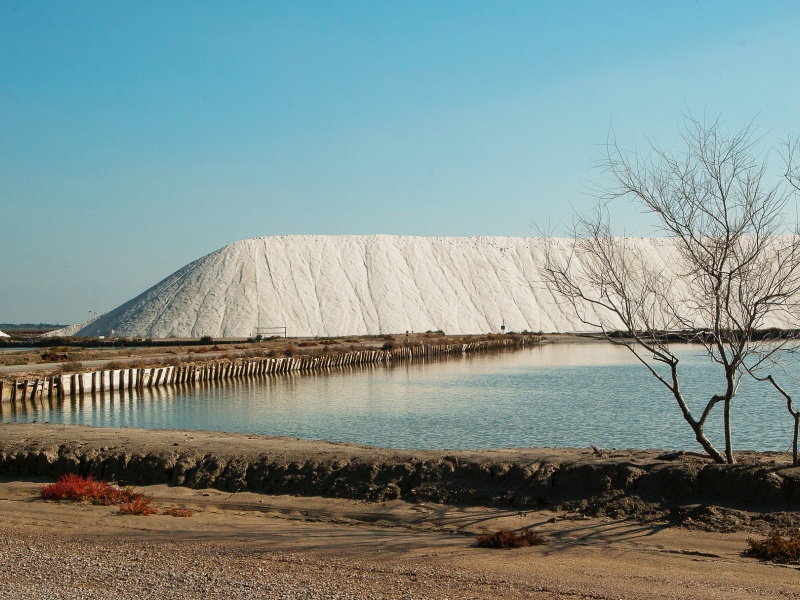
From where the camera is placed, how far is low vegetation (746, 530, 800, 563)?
7.18 meters

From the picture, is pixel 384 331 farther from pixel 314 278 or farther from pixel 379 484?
pixel 379 484

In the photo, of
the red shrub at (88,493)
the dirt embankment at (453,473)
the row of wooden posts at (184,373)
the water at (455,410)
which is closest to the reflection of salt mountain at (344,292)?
the row of wooden posts at (184,373)

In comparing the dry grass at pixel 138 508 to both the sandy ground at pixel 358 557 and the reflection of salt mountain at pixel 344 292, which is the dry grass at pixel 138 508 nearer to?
the sandy ground at pixel 358 557

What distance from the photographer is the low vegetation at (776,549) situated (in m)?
7.18

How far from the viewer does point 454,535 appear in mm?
8508

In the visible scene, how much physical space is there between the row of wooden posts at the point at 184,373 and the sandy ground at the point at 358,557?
16741 mm

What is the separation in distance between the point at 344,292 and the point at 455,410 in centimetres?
Answer: 6434

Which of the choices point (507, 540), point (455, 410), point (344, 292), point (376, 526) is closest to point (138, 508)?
point (376, 526)

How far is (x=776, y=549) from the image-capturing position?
7250 mm

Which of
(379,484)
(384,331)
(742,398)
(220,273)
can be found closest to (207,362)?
(742,398)

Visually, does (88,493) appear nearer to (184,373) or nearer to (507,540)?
(507,540)

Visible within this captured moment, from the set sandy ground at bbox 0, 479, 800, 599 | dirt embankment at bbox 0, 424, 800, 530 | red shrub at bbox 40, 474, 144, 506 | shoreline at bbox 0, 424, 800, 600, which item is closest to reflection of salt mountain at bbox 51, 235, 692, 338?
dirt embankment at bbox 0, 424, 800, 530

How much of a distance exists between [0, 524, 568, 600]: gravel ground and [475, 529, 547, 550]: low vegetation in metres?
0.98

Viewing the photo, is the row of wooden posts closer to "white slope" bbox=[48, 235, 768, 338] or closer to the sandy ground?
the sandy ground
